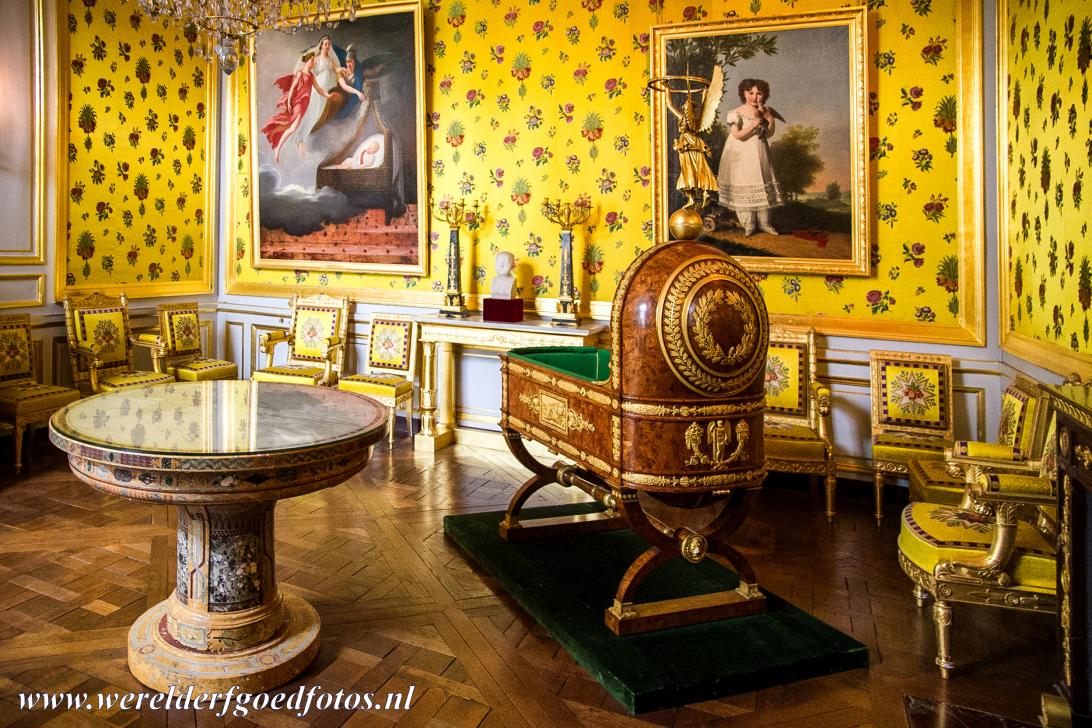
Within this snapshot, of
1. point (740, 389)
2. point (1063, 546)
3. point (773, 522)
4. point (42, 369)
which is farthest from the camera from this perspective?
point (42, 369)

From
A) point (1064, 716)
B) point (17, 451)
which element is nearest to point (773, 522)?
point (1064, 716)

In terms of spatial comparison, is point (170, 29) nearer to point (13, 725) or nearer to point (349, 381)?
point (349, 381)

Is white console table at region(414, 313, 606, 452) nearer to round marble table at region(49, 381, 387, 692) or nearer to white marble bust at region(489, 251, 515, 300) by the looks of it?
white marble bust at region(489, 251, 515, 300)

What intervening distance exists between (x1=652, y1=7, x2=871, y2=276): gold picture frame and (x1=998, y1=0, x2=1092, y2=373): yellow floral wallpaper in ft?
2.77

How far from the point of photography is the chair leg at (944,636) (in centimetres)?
287

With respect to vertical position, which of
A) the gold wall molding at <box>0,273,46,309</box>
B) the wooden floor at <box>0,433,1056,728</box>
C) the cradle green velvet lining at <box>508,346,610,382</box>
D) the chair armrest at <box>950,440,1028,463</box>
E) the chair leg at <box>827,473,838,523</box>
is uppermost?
the gold wall molding at <box>0,273,46,309</box>

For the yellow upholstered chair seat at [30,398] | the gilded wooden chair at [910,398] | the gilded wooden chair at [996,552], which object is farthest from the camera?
the yellow upholstered chair seat at [30,398]

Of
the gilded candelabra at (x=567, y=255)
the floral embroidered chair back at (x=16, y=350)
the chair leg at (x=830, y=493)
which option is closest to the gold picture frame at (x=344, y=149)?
the gilded candelabra at (x=567, y=255)

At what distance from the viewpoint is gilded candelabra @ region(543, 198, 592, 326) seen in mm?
6047

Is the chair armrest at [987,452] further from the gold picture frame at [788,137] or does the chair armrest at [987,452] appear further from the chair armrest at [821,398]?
the gold picture frame at [788,137]

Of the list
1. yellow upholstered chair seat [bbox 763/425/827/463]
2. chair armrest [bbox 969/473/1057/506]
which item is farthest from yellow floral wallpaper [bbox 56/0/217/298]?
chair armrest [bbox 969/473/1057/506]

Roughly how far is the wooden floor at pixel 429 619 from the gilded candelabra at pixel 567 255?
1.64 m

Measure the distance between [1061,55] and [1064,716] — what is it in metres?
2.87

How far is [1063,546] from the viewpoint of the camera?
91.4 inches
